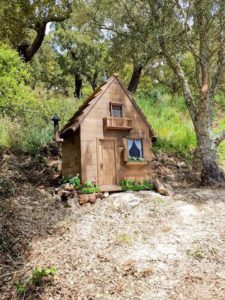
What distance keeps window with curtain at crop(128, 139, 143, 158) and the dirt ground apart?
0.97 m

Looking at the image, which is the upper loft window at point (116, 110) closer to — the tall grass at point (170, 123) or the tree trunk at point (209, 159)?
the tree trunk at point (209, 159)

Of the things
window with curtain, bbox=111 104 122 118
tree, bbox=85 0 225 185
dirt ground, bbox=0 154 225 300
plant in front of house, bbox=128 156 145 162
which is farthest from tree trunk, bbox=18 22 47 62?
dirt ground, bbox=0 154 225 300

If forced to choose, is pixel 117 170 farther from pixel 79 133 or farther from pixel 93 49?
pixel 93 49

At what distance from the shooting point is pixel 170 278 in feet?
13.7

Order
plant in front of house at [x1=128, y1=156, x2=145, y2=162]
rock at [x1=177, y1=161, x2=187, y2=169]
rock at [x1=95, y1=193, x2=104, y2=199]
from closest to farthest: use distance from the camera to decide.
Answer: rock at [x1=95, y1=193, x2=104, y2=199], plant in front of house at [x1=128, y1=156, x2=145, y2=162], rock at [x1=177, y1=161, x2=187, y2=169]

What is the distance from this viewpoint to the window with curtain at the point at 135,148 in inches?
298

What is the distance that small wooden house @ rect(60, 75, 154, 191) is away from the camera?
700 cm

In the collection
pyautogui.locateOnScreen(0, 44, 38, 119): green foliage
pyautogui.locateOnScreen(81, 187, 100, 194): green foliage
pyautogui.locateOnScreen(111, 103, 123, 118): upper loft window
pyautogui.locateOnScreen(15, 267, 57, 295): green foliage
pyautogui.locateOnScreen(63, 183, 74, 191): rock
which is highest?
pyautogui.locateOnScreen(0, 44, 38, 119): green foliage

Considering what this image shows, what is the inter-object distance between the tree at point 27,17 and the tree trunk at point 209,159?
8.32 m

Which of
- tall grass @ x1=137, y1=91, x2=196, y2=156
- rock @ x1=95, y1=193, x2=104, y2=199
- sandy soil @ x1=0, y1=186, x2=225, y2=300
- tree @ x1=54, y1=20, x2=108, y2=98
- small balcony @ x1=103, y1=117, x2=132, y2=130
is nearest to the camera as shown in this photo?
sandy soil @ x1=0, y1=186, x2=225, y2=300

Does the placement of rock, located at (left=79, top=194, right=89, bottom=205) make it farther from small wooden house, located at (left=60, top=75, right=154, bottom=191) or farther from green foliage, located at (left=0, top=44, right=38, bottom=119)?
green foliage, located at (left=0, top=44, right=38, bottom=119)

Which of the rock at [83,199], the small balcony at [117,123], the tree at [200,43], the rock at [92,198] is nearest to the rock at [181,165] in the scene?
the tree at [200,43]

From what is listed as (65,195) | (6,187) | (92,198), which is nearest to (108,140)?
(92,198)

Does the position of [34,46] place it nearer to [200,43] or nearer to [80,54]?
[80,54]
